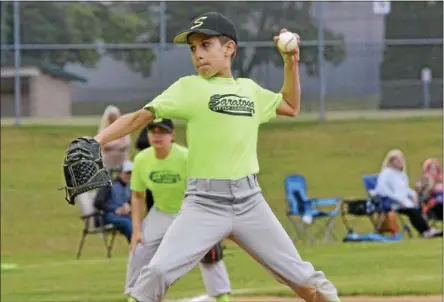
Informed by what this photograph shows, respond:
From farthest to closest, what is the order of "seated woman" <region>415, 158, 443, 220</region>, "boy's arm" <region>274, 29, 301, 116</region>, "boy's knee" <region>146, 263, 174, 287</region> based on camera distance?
"seated woman" <region>415, 158, 443, 220</region> → "boy's arm" <region>274, 29, 301, 116</region> → "boy's knee" <region>146, 263, 174, 287</region>

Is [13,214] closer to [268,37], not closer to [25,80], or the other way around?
[25,80]

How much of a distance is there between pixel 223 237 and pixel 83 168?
84 centimetres

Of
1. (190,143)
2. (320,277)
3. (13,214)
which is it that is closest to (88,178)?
(190,143)

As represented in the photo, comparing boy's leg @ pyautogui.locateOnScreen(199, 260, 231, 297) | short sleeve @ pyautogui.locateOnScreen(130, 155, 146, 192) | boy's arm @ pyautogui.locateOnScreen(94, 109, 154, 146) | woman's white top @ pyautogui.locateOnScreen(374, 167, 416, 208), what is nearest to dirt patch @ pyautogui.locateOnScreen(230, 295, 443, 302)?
boy's leg @ pyautogui.locateOnScreen(199, 260, 231, 297)

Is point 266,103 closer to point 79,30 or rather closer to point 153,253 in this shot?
point 153,253

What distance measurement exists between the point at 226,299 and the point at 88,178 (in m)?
3.83

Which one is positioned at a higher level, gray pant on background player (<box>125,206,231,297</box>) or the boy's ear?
the boy's ear

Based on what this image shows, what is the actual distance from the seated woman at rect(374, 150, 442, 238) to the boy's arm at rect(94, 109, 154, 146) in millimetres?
10672

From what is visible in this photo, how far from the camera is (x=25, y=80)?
24016 mm

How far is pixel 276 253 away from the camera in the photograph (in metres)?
5.75

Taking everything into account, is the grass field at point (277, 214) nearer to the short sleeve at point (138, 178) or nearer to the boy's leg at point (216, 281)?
the boy's leg at point (216, 281)

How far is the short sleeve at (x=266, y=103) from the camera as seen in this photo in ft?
20.0

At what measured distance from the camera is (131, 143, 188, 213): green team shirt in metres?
8.74

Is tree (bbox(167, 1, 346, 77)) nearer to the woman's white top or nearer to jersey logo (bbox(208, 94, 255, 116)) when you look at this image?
the woman's white top
